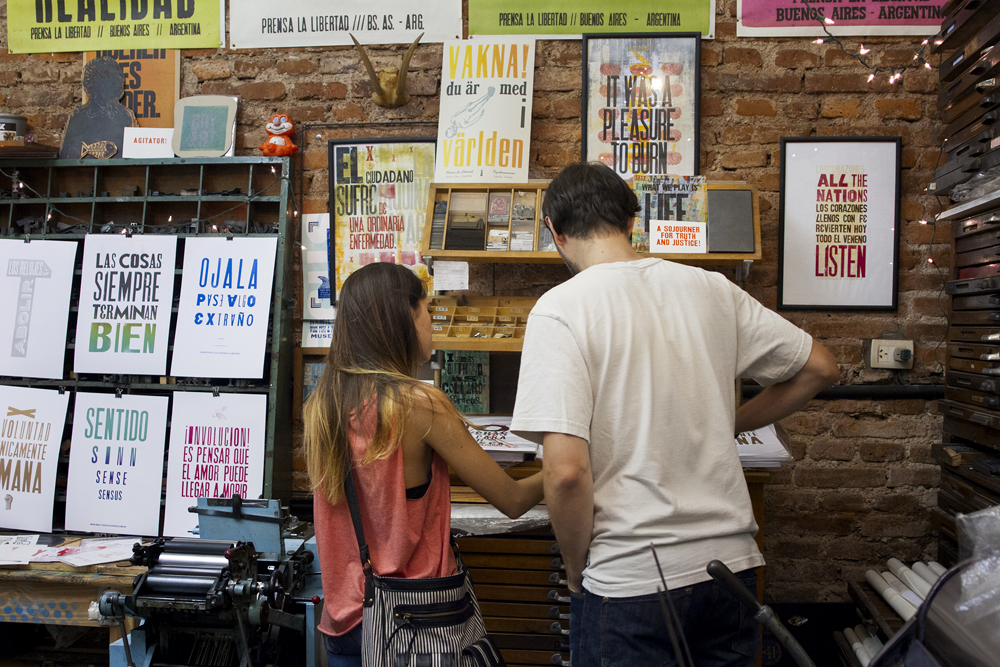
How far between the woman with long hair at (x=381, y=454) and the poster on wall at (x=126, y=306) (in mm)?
1800

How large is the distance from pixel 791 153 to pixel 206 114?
2493mm

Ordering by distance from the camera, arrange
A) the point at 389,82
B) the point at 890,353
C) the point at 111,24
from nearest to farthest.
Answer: the point at 890,353 < the point at 389,82 < the point at 111,24

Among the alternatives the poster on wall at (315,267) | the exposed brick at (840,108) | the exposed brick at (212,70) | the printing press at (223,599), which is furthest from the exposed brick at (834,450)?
the exposed brick at (212,70)

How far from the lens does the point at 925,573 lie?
221 cm

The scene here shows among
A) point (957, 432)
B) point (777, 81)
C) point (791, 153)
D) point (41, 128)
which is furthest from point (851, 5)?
point (41, 128)

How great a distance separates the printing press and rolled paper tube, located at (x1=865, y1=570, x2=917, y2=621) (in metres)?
1.80

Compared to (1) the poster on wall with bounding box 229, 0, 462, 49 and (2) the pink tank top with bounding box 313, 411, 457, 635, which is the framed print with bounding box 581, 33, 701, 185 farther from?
(2) the pink tank top with bounding box 313, 411, 457, 635

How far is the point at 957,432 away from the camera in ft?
7.39

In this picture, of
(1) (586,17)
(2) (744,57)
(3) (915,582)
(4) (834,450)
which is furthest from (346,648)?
(2) (744,57)

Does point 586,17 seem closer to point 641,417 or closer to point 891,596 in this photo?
point 641,417

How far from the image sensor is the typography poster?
2.72 m

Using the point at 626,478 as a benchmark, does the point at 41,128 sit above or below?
above

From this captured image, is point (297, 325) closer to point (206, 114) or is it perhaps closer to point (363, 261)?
point (363, 261)

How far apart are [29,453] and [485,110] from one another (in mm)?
2428
